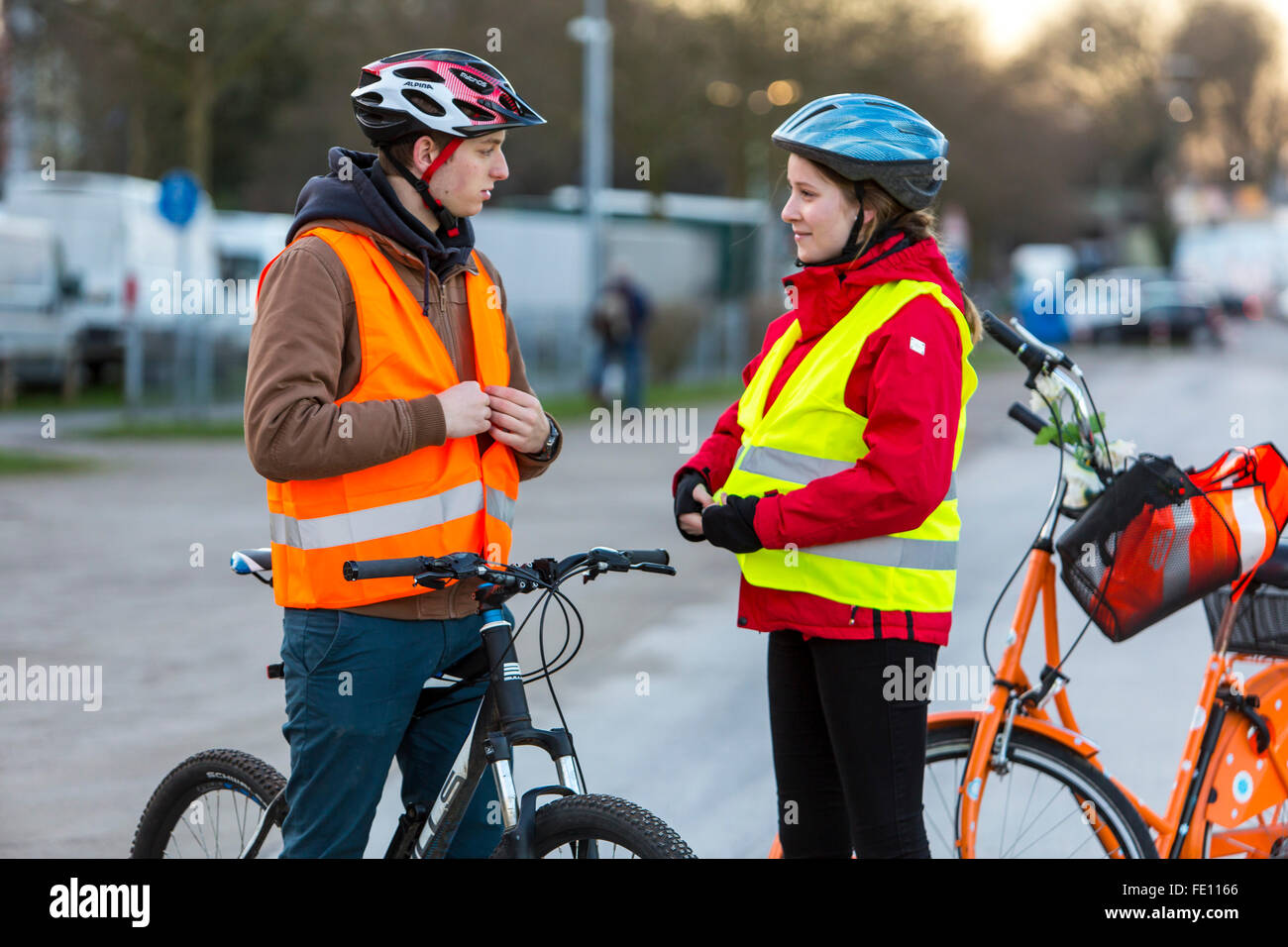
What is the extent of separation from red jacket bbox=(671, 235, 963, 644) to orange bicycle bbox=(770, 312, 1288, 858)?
1.50 ft

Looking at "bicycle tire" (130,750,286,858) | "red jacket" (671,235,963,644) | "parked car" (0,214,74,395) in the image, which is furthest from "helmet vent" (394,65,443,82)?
"parked car" (0,214,74,395)

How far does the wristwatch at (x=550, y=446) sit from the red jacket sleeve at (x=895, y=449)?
17.5 inches

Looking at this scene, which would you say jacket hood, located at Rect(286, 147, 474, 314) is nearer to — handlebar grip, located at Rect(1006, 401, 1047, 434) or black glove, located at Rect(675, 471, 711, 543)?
black glove, located at Rect(675, 471, 711, 543)

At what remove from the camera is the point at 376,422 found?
274cm

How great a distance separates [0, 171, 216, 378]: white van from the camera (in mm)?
22078

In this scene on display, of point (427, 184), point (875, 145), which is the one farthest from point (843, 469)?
point (427, 184)

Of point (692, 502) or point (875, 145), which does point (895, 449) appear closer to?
point (692, 502)

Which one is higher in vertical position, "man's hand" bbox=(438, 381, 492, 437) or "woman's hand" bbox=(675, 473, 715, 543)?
"man's hand" bbox=(438, 381, 492, 437)

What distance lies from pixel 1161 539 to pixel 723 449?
3.08 ft

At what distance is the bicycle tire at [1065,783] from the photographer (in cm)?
335

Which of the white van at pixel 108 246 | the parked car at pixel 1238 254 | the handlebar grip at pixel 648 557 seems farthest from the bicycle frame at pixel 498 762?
the parked car at pixel 1238 254
